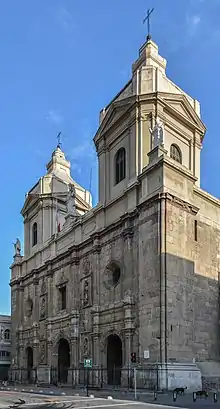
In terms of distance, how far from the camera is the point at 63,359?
177 ft

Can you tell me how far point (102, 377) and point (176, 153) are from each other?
1998 centimetres

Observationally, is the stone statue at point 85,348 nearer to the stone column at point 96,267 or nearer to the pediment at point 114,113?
the stone column at point 96,267

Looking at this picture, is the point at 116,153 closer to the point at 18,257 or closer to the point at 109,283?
the point at 109,283

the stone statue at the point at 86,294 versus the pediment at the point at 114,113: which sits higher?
the pediment at the point at 114,113

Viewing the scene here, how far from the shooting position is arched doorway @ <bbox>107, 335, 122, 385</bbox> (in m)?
42.7

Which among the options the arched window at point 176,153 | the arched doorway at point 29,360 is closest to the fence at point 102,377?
the arched doorway at point 29,360

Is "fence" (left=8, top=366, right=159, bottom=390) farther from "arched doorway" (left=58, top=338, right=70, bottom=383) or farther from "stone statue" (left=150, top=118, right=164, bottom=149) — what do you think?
"stone statue" (left=150, top=118, right=164, bottom=149)

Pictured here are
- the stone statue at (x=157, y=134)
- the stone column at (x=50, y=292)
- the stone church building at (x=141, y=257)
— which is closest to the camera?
the stone church building at (x=141, y=257)

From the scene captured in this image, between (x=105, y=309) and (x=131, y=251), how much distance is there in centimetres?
601

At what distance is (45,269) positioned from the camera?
193 feet

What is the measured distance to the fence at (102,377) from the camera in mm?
35375

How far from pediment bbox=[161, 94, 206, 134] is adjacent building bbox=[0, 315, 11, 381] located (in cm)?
5133

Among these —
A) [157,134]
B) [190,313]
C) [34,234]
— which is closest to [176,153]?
[157,134]

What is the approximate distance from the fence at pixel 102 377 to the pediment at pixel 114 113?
2122cm
